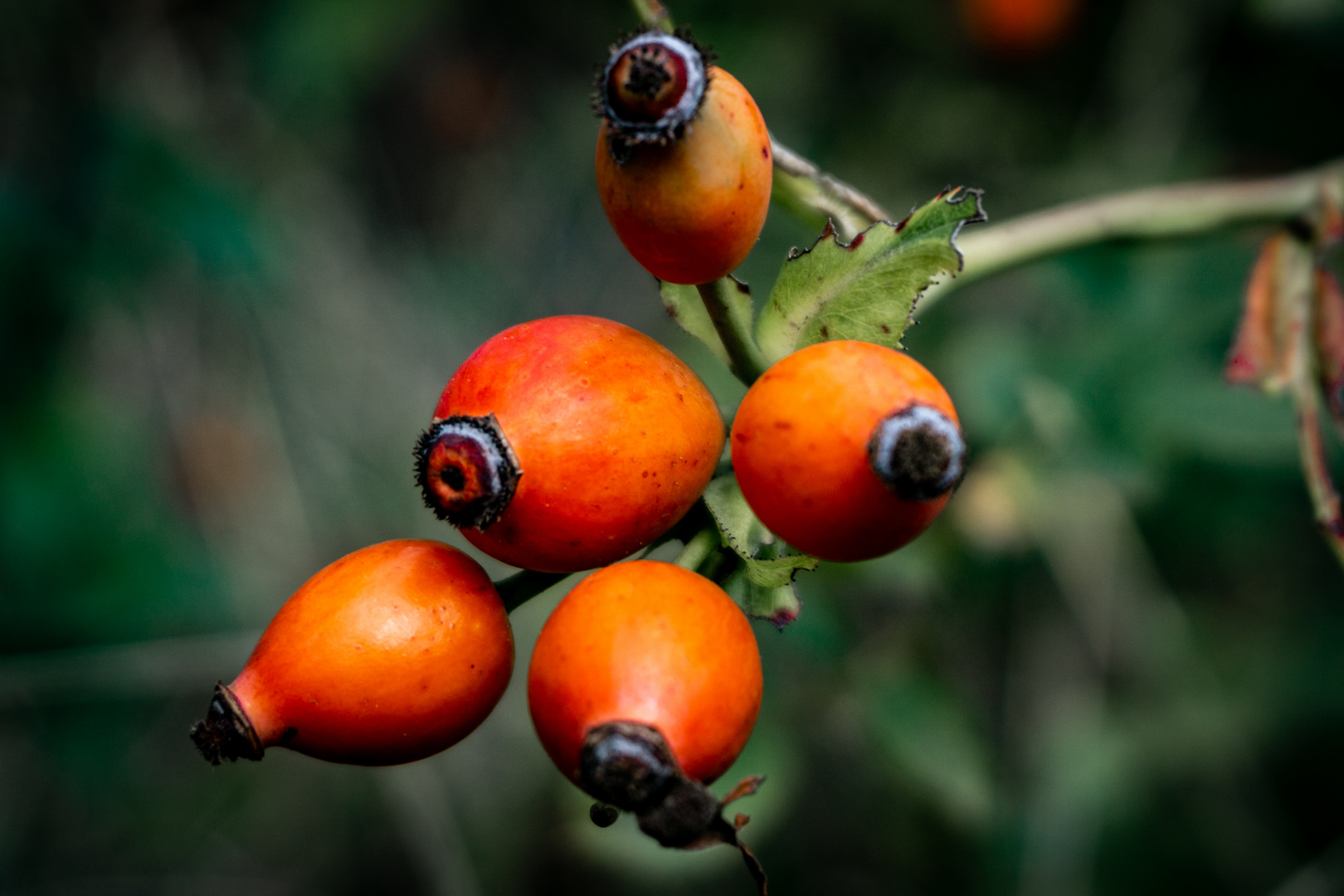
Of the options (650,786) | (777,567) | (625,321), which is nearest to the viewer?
(650,786)

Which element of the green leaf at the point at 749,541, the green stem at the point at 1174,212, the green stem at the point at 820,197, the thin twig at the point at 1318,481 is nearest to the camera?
the green leaf at the point at 749,541

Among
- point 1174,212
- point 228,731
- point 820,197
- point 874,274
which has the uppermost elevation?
point 1174,212

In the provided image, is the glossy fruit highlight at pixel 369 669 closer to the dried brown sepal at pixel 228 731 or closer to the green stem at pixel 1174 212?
the dried brown sepal at pixel 228 731

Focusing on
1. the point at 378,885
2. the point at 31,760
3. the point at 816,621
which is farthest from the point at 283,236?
the point at 816,621

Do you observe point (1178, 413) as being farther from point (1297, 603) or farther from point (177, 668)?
point (177, 668)

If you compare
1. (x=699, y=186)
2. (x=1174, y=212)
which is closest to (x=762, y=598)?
(x=699, y=186)

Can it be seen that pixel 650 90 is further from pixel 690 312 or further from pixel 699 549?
pixel 699 549

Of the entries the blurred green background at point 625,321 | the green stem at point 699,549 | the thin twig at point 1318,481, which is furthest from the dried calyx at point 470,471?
the thin twig at point 1318,481
